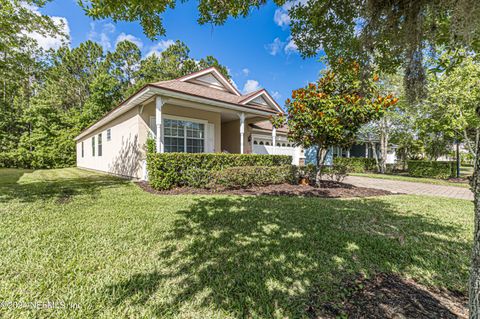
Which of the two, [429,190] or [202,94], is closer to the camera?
[429,190]

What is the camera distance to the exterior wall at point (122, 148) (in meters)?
9.44

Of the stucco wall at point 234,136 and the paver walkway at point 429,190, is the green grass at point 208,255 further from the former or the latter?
the stucco wall at point 234,136

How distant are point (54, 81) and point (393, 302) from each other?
1533cm

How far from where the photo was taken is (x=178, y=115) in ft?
32.5

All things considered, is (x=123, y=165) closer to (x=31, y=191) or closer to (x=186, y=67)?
(x=31, y=191)

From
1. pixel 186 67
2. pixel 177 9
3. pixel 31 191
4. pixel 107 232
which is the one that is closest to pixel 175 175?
pixel 107 232

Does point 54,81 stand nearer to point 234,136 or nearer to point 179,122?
point 179,122

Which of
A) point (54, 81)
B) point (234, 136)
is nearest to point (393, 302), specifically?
point (234, 136)

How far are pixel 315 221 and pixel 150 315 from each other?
345 cm

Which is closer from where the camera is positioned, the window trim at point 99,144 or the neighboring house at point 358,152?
the window trim at point 99,144

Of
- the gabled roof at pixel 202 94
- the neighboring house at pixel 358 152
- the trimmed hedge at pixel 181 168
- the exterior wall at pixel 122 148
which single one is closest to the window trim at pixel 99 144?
the exterior wall at pixel 122 148

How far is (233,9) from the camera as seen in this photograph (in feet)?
10.4

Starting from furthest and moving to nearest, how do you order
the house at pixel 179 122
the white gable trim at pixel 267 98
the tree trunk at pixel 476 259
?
the white gable trim at pixel 267 98 < the house at pixel 179 122 < the tree trunk at pixel 476 259

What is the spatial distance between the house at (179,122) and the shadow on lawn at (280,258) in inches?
216
